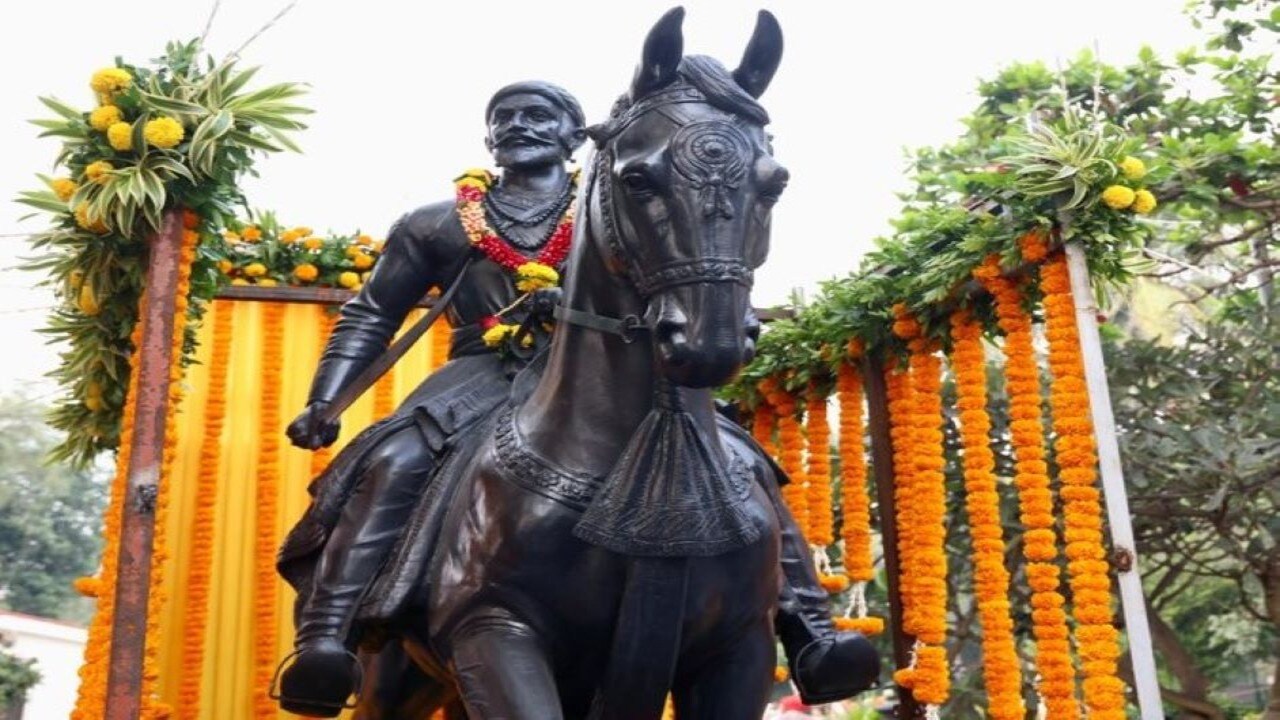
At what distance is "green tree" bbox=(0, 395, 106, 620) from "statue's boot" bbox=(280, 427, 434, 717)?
70.6 feet

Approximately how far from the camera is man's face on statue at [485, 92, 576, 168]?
4.25 meters

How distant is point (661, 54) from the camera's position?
9.14ft

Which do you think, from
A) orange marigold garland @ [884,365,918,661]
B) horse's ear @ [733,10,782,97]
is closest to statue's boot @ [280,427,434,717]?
horse's ear @ [733,10,782,97]

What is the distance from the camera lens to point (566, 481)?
293 cm

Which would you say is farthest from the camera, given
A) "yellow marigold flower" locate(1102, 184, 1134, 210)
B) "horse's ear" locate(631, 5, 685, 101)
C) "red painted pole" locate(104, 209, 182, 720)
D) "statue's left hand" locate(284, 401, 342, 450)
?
"yellow marigold flower" locate(1102, 184, 1134, 210)

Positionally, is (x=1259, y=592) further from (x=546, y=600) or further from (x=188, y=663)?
(x=546, y=600)

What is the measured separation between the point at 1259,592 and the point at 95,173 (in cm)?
1495

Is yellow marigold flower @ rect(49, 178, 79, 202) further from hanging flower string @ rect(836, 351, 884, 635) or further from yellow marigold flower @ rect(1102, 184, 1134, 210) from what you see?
yellow marigold flower @ rect(1102, 184, 1134, 210)

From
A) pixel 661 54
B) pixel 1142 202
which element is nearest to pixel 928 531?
pixel 1142 202

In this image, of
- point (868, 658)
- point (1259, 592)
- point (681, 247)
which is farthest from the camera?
point (1259, 592)

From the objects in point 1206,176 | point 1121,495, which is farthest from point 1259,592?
point 1121,495

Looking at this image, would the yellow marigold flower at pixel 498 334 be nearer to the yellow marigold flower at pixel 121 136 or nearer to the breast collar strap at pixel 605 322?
the breast collar strap at pixel 605 322

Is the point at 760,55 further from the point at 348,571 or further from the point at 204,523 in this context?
the point at 204,523

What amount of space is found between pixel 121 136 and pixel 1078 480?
4.51 metres
